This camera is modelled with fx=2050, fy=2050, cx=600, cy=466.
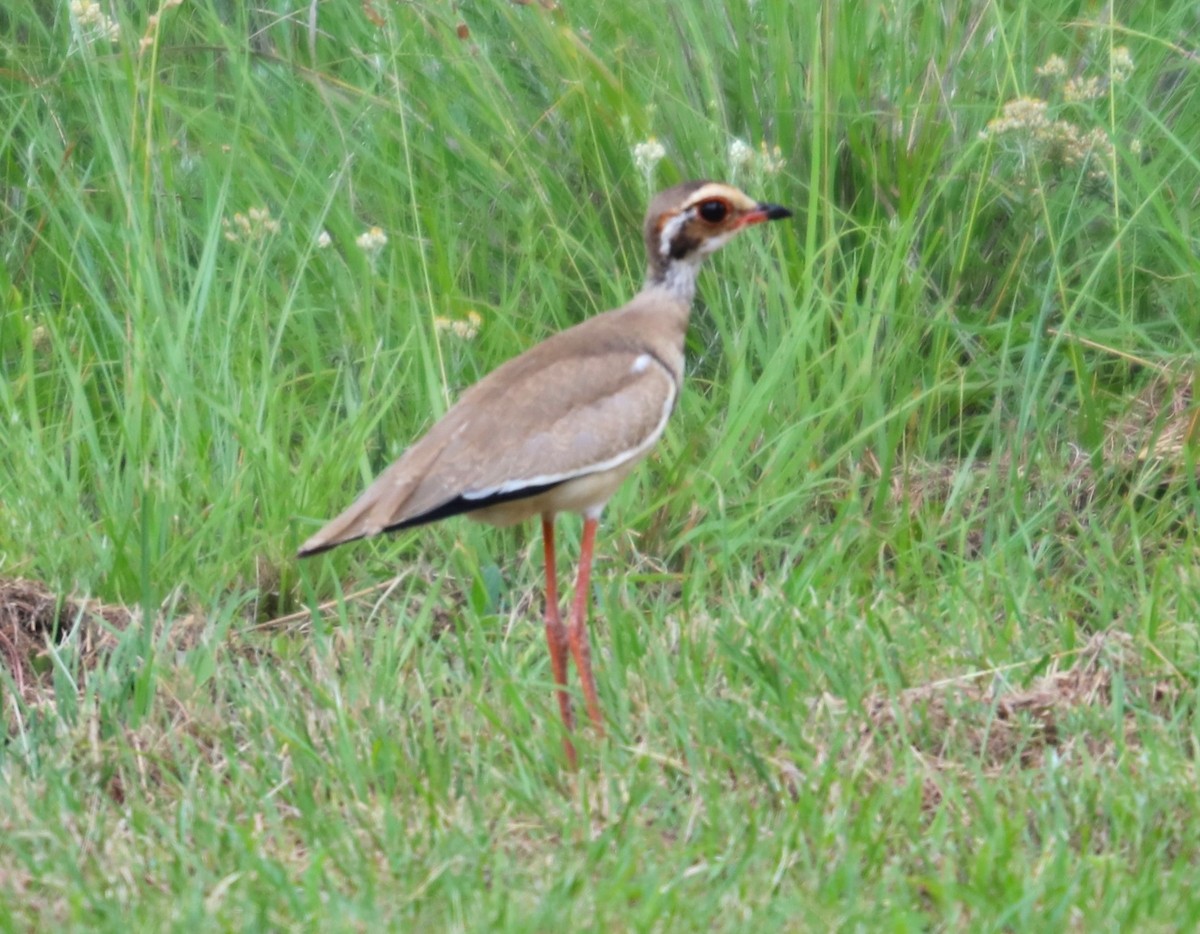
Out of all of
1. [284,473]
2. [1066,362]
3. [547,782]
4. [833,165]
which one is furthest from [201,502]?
[1066,362]

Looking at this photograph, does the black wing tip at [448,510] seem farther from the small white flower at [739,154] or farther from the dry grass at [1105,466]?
the small white flower at [739,154]

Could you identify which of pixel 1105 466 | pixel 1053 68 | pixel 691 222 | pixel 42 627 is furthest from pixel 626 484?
pixel 1053 68

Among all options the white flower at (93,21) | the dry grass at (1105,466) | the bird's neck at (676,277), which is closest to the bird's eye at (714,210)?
the bird's neck at (676,277)

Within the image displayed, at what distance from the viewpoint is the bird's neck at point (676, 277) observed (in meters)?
4.78

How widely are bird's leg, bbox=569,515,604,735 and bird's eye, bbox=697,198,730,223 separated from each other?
0.79 metres

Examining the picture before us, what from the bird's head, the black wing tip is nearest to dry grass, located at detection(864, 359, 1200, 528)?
the bird's head

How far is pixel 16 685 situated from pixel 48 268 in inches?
92.7

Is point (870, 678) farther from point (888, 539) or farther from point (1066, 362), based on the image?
point (1066, 362)

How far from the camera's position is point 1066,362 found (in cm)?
570

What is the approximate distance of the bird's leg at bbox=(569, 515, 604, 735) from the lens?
409 cm

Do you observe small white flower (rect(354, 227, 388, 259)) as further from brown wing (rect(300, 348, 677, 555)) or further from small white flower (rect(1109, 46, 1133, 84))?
small white flower (rect(1109, 46, 1133, 84))

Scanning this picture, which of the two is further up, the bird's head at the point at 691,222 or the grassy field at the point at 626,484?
the bird's head at the point at 691,222

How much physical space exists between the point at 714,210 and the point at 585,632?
1069 millimetres

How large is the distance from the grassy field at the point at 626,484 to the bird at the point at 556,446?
0.18 m
